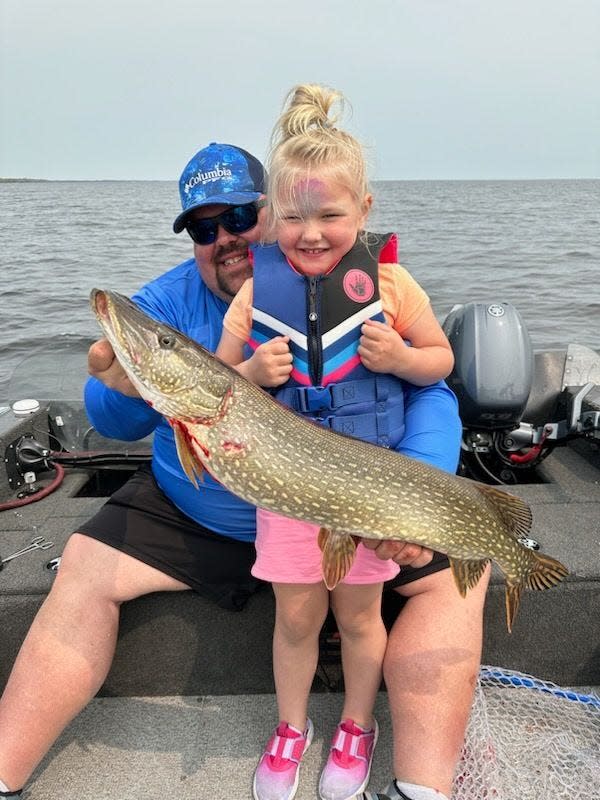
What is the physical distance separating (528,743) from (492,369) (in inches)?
78.2

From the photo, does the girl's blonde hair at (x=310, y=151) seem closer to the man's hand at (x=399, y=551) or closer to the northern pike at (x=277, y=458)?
the northern pike at (x=277, y=458)

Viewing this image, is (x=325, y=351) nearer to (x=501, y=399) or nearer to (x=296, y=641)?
(x=296, y=641)

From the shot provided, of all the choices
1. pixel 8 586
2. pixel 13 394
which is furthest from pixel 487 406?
pixel 13 394

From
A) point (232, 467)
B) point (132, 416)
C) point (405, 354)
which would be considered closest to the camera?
point (232, 467)

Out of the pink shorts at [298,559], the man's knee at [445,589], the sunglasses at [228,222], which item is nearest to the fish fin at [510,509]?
the man's knee at [445,589]

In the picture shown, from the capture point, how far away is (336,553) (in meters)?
2.15

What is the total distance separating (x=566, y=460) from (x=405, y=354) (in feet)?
6.66

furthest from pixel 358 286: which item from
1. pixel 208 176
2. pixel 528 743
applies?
pixel 528 743

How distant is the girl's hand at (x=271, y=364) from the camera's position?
2352 mm

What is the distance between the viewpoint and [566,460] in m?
3.94

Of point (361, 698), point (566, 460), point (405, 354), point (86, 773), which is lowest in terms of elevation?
point (86, 773)

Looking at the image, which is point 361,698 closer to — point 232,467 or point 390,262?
point 232,467

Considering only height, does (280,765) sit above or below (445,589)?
below

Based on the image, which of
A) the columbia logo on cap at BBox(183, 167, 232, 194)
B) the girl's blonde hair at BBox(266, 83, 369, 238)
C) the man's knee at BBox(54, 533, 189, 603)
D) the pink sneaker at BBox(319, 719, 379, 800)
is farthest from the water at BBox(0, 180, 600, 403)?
the pink sneaker at BBox(319, 719, 379, 800)
